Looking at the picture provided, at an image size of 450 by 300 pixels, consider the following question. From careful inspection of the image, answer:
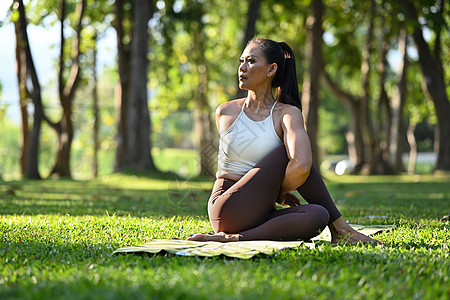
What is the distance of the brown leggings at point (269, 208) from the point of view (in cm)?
461

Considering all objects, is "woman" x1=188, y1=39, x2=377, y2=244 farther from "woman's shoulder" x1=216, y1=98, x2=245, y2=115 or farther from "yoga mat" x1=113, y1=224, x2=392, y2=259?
"yoga mat" x1=113, y1=224, x2=392, y2=259

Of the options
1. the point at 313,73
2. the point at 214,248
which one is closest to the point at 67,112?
the point at 313,73

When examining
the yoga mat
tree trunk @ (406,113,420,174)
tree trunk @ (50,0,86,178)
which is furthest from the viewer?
tree trunk @ (406,113,420,174)

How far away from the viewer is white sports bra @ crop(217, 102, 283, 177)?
4.81 meters

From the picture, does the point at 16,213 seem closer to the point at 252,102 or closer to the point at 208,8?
the point at 252,102

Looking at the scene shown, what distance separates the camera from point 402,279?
11.1ft

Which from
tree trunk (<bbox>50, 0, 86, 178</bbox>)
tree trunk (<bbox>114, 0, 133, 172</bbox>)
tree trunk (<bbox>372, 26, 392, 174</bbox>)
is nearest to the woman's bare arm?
tree trunk (<bbox>50, 0, 86, 178</bbox>)

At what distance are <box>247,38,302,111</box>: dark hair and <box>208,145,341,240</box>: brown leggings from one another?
1.87ft

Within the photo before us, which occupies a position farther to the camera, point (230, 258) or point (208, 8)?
point (208, 8)

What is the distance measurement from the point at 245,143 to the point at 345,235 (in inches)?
42.6

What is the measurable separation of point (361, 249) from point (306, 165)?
28.6 inches

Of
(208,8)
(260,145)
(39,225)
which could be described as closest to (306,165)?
(260,145)

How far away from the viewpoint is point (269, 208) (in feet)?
15.5

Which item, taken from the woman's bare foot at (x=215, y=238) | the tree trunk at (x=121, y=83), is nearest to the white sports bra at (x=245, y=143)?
the woman's bare foot at (x=215, y=238)
